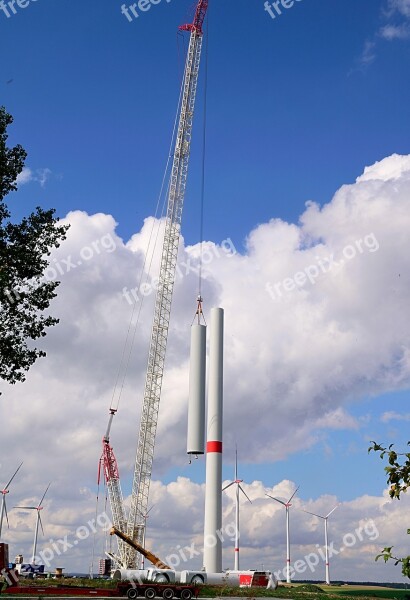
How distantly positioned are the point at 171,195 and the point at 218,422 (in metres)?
55.1

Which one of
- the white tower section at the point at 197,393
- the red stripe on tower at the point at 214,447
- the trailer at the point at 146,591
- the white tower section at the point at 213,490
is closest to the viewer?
the trailer at the point at 146,591

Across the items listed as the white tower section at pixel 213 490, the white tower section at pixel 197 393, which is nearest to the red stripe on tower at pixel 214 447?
the white tower section at pixel 213 490

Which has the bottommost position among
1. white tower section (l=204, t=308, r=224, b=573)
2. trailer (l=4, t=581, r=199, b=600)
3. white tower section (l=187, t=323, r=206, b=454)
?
trailer (l=4, t=581, r=199, b=600)

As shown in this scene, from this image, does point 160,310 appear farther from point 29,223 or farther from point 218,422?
point 29,223

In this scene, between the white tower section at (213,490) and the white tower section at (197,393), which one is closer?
the white tower section at (213,490)

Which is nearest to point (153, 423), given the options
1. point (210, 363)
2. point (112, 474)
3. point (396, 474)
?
point (112, 474)

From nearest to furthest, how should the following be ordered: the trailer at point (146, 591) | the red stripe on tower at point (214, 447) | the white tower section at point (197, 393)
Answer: the trailer at point (146, 591)
the red stripe on tower at point (214, 447)
the white tower section at point (197, 393)

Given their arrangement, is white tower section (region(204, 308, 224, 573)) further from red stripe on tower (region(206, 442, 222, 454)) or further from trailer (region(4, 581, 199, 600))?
trailer (region(4, 581, 199, 600))

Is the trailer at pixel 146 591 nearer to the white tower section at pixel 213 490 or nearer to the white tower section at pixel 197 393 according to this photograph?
the white tower section at pixel 213 490

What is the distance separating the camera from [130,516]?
442 feet

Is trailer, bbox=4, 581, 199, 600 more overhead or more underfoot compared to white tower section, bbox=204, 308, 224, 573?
more underfoot

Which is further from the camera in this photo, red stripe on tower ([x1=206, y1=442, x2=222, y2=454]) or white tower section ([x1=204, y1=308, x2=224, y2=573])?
red stripe on tower ([x1=206, y1=442, x2=222, y2=454])

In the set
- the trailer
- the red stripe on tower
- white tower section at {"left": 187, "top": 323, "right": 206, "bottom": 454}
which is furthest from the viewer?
white tower section at {"left": 187, "top": 323, "right": 206, "bottom": 454}

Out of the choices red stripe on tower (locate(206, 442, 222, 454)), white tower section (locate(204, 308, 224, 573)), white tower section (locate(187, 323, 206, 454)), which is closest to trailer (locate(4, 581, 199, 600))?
white tower section (locate(204, 308, 224, 573))
